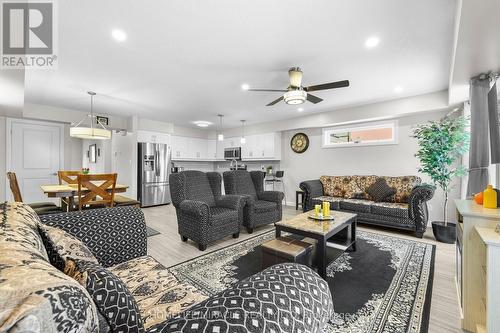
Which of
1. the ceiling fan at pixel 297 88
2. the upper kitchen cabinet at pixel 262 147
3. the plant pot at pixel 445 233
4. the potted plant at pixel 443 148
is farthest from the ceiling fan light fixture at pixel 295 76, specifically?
the upper kitchen cabinet at pixel 262 147

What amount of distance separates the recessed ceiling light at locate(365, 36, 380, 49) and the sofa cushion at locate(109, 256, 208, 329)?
2.82 metres

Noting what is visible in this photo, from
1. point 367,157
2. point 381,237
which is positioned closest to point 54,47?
point 381,237

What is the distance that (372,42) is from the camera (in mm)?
2385

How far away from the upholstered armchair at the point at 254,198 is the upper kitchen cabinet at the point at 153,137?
3319 mm

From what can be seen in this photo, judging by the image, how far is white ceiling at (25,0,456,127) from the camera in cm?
191

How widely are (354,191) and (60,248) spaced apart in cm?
484

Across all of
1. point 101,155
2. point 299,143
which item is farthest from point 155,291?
point 101,155

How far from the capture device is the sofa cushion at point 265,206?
12.3ft

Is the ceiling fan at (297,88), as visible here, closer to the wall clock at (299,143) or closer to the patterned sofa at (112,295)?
the patterned sofa at (112,295)

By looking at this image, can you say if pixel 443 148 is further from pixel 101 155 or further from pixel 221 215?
pixel 101 155

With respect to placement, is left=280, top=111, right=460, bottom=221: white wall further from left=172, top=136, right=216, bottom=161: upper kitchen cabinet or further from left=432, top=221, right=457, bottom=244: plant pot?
left=172, top=136, right=216, bottom=161: upper kitchen cabinet

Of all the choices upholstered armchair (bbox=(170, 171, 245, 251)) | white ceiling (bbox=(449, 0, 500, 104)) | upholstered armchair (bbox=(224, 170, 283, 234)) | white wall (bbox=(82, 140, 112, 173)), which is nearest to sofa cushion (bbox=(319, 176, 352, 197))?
upholstered armchair (bbox=(224, 170, 283, 234))

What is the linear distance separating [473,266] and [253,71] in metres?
3.01

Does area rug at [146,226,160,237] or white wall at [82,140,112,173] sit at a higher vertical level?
white wall at [82,140,112,173]
